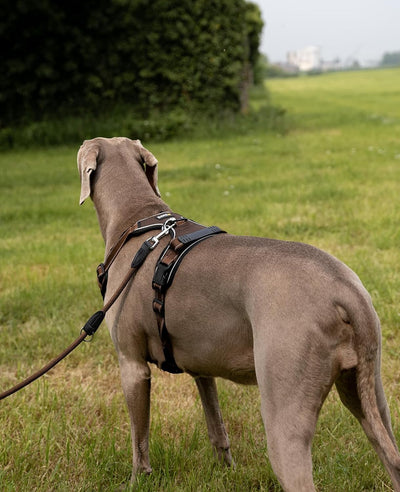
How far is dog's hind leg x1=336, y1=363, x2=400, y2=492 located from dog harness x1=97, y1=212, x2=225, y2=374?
0.72m

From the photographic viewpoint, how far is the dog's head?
2.91m

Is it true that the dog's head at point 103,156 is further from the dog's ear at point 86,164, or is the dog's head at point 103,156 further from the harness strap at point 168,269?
the harness strap at point 168,269

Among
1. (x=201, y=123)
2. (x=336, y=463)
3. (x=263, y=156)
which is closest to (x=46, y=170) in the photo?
(x=263, y=156)

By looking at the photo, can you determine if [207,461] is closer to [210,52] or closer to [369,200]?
[369,200]

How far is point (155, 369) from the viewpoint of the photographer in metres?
3.80

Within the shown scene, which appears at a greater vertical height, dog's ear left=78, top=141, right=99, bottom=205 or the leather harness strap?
dog's ear left=78, top=141, right=99, bottom=205

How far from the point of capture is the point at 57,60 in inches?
537

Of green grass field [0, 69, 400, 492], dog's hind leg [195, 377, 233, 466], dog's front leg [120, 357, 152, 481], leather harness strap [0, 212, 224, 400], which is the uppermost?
leather harness strap [0, 212, 224, 400]

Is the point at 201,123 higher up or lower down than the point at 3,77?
lower down

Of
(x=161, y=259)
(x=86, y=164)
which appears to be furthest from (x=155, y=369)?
(x=161, y=259)

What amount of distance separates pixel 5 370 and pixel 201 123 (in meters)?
10.9

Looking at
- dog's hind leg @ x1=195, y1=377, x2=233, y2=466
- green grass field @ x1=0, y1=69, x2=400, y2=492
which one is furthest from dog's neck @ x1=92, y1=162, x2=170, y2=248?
green grass field @ x1=0, y1=69, x2=400, y2=492

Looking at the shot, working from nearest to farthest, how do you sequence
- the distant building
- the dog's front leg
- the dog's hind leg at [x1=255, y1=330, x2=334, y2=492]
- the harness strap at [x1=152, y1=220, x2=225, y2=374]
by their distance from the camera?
the dog's hind leg at [x1=255, y1=330, x2=334, y2=492] → the harness strap at [x1=152, y1=220, x2=225, y2=374] → the dog's front leg → the distant building

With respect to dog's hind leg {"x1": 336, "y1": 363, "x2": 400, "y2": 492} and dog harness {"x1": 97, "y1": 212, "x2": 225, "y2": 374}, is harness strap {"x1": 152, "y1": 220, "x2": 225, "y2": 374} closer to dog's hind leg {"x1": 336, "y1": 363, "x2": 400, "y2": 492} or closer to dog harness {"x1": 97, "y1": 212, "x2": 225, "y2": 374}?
dog harness {"x1": 97, "y1": 212, "x2": 225, "y2": 374}
